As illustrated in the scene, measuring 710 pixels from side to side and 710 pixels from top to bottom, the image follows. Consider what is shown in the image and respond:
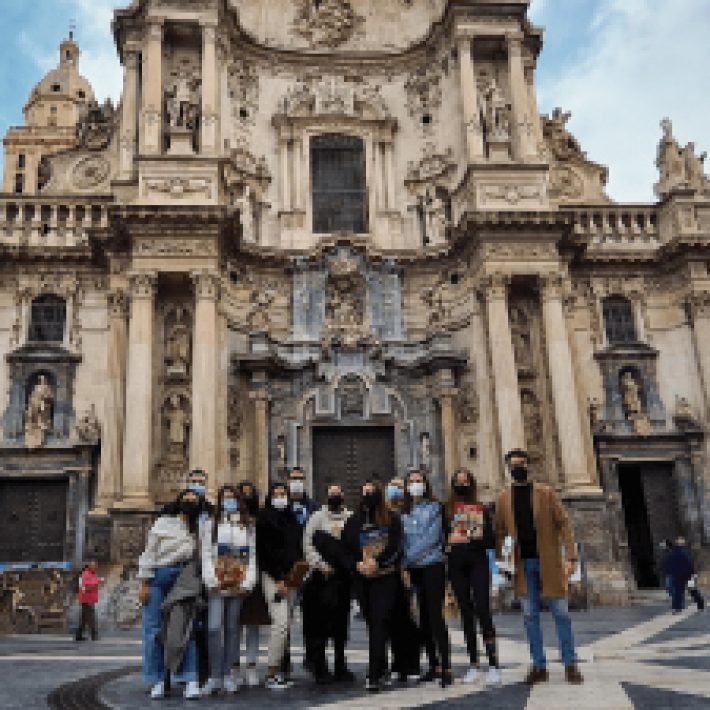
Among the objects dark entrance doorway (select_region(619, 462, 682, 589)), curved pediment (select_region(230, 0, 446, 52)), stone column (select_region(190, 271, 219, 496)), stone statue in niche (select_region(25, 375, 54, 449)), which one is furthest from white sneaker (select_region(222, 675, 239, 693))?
curved pediment (select_region(230, 0, 446, 52))

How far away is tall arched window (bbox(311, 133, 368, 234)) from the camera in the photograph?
2312cm

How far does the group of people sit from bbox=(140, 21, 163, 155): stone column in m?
16.1

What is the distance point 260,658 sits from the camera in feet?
28.4

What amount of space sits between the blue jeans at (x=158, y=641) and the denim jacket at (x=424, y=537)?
1.98 m

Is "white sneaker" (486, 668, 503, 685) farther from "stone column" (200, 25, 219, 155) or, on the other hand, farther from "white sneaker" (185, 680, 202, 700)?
"stone column" (200, 25, 219, 155)

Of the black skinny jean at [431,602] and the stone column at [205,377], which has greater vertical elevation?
the stone column at [205,377]

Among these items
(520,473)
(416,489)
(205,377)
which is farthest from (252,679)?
(205,377)

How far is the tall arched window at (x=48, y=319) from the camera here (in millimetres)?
20500

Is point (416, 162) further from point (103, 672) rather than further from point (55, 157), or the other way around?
point (103, 672)

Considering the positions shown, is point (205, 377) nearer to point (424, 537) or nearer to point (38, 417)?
point (38, 417)

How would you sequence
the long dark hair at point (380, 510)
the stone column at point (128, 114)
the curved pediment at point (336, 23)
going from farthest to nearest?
the curved pediment at point (336, 23), the stone column at point (128, 114), the long dark hair at point (380, 510)

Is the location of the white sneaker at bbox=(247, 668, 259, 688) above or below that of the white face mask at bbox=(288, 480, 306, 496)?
below

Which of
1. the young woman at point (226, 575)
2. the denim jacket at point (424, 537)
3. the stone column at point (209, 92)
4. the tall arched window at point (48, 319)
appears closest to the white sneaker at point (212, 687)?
the young woman at point (226, 575)

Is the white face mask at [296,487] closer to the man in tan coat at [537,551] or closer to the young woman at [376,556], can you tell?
the young woman at [376,556]
